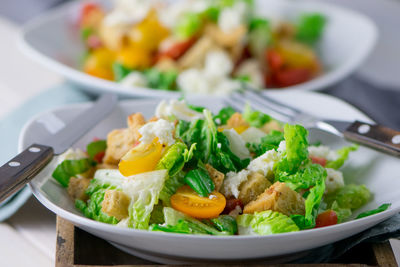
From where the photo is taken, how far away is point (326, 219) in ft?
6.59

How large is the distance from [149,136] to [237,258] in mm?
517

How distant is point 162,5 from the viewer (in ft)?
14.6

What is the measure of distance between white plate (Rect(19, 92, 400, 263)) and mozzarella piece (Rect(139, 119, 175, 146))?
1.17 ft

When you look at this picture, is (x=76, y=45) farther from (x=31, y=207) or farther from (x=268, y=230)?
(x=268, y=230)

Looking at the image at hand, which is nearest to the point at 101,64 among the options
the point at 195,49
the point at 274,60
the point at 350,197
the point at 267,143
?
the point at 195,49

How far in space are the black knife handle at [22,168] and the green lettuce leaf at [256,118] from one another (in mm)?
881

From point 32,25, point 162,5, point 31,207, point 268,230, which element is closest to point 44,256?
point 31,207

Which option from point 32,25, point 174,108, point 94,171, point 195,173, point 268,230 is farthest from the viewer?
point 32,25

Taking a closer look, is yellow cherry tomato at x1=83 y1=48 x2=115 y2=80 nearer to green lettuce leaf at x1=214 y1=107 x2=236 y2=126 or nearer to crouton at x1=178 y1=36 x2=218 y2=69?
crouton at x1=178 y1=36 x2=218 y2=69

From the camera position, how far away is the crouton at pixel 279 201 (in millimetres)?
1933

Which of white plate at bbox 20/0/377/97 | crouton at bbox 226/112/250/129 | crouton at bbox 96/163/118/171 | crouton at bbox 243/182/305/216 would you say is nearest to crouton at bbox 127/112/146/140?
crouton at bbox 96/163/118/171

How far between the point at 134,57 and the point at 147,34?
0.64 feet

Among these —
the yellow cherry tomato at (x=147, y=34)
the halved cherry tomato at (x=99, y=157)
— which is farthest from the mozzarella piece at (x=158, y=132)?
the yellow cherry tomato at (x=147, y=34)

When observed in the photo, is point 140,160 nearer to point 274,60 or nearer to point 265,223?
point 265,223
